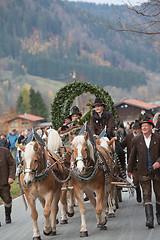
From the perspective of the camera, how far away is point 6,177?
34.1 ft


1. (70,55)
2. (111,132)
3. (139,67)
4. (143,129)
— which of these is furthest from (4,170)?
(70,55)

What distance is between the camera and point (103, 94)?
12.5 meters

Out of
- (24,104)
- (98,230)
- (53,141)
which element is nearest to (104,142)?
(53,141)

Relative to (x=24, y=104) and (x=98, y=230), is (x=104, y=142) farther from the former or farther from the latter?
(x=24, y=104)

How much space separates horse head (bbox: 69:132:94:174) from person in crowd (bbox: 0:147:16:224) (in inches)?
111

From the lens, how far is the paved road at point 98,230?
26.0ft

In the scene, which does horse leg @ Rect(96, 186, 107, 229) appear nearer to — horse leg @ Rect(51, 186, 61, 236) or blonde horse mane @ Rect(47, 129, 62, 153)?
horse leg @ Rect(51, 186, 61, 236)

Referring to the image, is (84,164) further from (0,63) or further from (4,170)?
(0,63)

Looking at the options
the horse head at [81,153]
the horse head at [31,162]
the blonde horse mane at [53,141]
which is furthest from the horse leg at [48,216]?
the blonde horse mane at [53,141]

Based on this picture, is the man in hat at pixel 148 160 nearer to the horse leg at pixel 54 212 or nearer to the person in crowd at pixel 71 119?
the horse leg at pixel 54 212

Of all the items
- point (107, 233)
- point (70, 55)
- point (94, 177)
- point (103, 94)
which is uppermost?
point (70, 55)

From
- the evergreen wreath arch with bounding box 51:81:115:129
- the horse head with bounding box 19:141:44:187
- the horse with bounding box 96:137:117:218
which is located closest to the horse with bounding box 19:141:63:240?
the horse head with bounding box 19:141:44:187

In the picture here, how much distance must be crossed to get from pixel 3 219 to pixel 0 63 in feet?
567

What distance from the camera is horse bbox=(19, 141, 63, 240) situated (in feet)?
25.4
